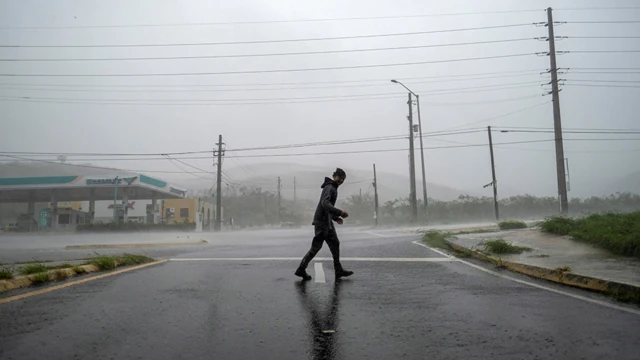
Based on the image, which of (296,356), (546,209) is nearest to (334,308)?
(296,356)

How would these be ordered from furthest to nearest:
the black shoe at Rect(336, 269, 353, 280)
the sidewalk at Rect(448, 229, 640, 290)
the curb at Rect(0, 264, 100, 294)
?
the black shoe at Rect(336, 269, 353, 280)
the sidewalk at Rect(448, 229, 640, 290)
the curb at Rect(0, 264, 100, 294)

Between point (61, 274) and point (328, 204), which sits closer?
point (61, 274)

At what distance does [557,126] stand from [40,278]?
76.1 feet

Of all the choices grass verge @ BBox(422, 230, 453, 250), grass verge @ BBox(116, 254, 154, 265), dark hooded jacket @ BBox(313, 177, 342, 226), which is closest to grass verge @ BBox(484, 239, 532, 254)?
grass verge @ BBox(422, 230, 453, 250)

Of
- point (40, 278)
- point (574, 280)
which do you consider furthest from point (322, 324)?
point (40, 278)

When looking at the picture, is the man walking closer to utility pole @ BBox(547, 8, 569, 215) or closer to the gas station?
utility pole @ BBox(547, 8, 569, 215)

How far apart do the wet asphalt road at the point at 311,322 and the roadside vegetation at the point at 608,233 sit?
3183 millimetres

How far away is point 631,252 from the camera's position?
7.43 meters

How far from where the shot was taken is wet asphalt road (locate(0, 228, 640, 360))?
3.04 meters

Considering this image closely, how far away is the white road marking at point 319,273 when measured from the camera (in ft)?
20.7

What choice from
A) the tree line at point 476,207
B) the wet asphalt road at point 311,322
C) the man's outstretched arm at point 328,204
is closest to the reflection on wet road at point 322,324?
the wet asphalt road at point 311,322

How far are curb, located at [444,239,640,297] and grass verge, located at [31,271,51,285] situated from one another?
23.0ft

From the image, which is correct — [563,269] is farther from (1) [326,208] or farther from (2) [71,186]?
(2) [71,186]

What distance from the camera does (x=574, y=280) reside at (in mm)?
5645
